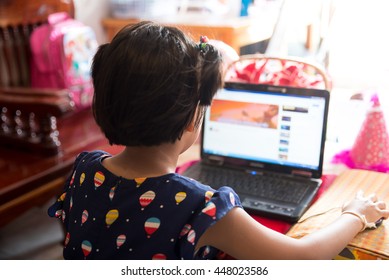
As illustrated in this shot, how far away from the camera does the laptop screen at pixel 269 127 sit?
3.42ft

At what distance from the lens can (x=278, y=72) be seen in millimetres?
1198

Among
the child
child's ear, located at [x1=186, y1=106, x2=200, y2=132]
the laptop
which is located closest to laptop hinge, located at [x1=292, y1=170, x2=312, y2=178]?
the laptop

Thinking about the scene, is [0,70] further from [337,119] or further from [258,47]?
[337,119]

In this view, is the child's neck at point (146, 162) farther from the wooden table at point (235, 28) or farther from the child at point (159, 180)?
the wooden table at point (235, 28)

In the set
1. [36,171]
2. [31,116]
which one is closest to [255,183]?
[36,171]

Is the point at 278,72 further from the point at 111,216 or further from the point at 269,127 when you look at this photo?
the point at 111,216

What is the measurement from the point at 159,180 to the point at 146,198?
35 millimetres

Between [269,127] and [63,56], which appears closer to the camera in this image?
[269,127]

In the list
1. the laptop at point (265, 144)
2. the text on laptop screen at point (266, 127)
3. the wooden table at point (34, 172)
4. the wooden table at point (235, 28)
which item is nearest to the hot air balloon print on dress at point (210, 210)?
the laptop at point (265, 144)

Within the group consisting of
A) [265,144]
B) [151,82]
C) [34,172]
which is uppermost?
[151,82]

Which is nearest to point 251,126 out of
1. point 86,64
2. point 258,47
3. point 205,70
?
point 205,70

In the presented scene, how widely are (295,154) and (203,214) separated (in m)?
0.44

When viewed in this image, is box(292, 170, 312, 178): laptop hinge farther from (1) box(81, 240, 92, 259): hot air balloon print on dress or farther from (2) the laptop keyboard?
(1) box(81, 240, 92, 259): hot air balloon print on dress
